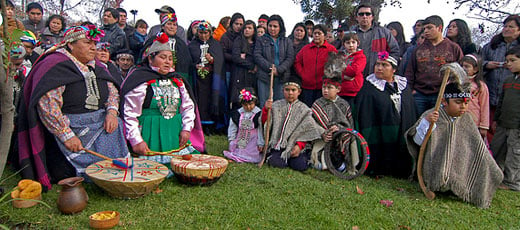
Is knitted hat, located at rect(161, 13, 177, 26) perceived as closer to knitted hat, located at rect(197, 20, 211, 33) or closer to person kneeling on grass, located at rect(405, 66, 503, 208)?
knitted hat, located at rect(197, 20, 211, 33)

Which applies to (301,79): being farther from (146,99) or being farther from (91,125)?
(91,125)

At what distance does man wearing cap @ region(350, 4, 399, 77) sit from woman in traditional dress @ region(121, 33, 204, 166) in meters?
3.31

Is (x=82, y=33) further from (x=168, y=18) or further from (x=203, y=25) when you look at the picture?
(x=203, y=25)

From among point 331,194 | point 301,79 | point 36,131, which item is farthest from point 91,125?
point 301,79

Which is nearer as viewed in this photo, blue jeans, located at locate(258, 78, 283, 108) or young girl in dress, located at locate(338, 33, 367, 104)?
young girl in dress, located at locate(338, 33, 367, 104)

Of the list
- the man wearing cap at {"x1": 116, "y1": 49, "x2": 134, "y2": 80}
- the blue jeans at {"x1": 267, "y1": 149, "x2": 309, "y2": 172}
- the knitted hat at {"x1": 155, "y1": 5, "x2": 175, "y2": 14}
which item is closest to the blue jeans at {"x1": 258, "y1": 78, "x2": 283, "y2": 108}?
the blue jeans at {"x1": 267, "y1": 149, "x2": 309, "y2": 172}

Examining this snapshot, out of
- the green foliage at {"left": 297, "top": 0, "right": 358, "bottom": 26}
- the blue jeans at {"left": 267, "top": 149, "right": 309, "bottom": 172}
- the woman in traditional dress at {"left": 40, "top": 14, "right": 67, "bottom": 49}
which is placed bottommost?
the blue jeans at {"left": 267, "top": 149, "right": 309, "bottom": 172}

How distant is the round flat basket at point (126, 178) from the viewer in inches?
123

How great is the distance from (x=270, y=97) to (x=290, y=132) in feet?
2.06

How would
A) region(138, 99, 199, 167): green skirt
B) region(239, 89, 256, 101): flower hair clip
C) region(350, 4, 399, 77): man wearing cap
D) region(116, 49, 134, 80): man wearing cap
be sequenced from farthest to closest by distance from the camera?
region(116, 49, 134, 80): man wearing cap < region(350, 4, 399, 77): man wearing cap < region(239, 89, 256, 101): flower hair clip < region(138, 99, 199, 167): green skirt

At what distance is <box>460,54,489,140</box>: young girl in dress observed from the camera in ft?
15.5

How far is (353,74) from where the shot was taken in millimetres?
5285

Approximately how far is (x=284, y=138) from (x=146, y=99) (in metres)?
2.03

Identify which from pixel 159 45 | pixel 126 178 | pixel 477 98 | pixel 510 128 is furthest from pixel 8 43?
pixel 510 128
